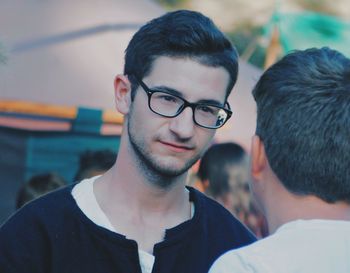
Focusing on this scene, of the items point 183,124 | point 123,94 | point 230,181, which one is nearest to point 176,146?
point 183,124

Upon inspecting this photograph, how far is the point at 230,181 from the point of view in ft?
12.5

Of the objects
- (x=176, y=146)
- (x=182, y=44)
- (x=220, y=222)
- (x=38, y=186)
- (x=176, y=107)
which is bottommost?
(x=38, y=186)

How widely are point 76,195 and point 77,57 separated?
2252 millimetres

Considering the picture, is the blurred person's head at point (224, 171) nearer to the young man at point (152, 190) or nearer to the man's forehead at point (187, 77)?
the young man at point (152, 190)

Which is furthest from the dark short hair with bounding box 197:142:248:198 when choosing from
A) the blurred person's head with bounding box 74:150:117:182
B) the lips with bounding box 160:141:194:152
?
the lips with bounding box 160:141:194:152

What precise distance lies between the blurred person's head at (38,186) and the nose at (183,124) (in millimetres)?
1776

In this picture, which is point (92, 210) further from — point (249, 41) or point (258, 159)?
point (249, 41)

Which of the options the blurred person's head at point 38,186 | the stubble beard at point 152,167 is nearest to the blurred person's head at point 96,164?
the blurred person's head at point 38,186

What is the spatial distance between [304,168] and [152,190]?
62 cm

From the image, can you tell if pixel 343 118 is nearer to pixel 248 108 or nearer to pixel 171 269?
pixel 171 269

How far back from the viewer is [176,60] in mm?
2057

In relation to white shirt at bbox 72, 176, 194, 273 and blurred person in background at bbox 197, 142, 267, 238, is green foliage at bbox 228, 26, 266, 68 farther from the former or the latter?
white shirt at bbox 72, 176, 194, 273

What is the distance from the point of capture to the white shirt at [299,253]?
146 cm

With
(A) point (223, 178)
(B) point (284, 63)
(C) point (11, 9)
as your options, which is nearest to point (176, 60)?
(B) point (284, 63)
